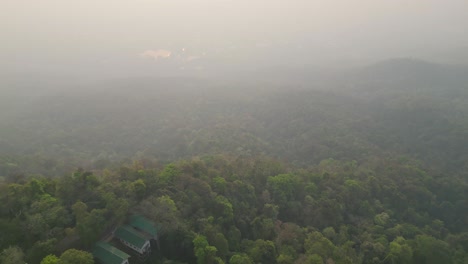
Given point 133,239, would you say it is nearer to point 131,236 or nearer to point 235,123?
point 131,236

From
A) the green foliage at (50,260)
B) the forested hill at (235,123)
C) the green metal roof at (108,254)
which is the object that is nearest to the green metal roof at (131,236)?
the green metal roof at (108,254)

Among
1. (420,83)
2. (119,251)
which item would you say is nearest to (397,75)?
(420,83)

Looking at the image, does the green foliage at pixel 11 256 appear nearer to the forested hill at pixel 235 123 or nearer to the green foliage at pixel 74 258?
the green foliage at pixel 74 258

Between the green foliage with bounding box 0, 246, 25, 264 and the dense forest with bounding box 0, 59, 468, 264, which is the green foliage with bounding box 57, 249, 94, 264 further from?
the green foliage with bounding box 0, 246, 25, 264

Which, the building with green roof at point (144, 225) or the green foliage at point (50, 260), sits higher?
the green foliage at point (50, 260)

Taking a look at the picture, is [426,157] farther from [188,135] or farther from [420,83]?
[420,83]

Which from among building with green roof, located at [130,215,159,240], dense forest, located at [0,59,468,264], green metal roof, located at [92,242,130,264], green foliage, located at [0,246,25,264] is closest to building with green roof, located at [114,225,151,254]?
building with green roof, located at [130,215,159,240]

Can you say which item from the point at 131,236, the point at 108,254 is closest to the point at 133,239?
the point at 131,236
